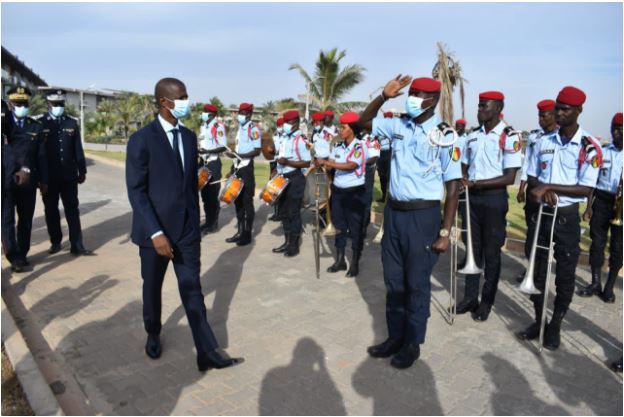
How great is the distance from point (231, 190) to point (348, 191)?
1884 mm

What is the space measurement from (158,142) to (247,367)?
1.88 meters

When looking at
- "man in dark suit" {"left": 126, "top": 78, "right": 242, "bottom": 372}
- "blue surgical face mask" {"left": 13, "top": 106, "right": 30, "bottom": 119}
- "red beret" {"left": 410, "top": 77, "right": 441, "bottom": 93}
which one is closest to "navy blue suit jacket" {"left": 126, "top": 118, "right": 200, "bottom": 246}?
"man in dark suit" {"left": 126, "top": 78, "right": 242, "bottom": 372}

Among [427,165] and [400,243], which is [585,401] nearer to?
[400,243]

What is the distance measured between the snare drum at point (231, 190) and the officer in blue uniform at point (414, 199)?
3549mm

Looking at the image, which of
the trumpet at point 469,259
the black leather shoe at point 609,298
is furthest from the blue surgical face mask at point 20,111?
the black leather shoe at point 609,298

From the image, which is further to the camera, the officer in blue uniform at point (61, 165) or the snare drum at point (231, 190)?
the snare drum at point (231, 190)

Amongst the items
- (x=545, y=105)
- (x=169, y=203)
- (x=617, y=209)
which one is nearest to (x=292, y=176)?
(x=545, y=105)

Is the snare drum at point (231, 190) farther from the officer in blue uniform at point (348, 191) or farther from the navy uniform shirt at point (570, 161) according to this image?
the navy uniform shirt at point (570, 161)

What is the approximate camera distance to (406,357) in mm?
3824

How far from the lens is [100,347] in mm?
4070

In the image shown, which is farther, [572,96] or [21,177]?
[21,177]

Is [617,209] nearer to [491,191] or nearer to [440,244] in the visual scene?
[491,191]

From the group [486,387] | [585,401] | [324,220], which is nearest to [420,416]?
[486,387]

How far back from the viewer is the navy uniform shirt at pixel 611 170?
5.43 m
